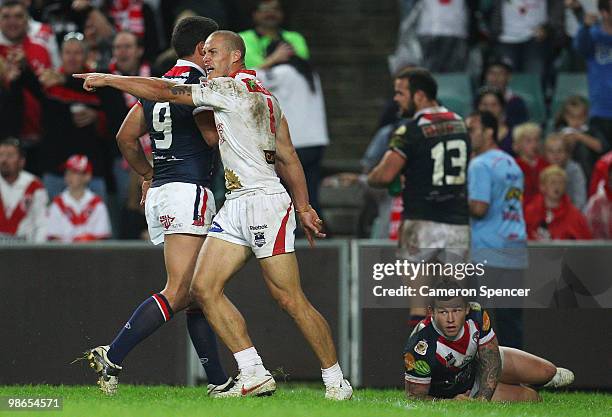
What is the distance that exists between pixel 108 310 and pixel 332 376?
2.99 metres

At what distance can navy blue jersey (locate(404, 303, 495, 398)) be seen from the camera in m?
9.47

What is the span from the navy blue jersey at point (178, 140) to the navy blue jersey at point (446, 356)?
1834 millimetres

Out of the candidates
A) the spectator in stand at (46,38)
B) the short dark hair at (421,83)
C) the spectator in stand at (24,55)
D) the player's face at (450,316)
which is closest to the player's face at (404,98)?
the short dark hair at (421,83)

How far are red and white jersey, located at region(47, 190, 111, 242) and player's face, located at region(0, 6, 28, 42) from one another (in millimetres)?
2210

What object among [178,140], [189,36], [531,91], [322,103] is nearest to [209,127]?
[178,140]

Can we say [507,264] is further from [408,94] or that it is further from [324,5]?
[324,5]

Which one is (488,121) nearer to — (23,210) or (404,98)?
(404,98)

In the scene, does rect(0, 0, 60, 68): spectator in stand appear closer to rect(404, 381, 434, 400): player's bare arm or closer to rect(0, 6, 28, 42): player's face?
rect(0, 6, 28, 42): player's face

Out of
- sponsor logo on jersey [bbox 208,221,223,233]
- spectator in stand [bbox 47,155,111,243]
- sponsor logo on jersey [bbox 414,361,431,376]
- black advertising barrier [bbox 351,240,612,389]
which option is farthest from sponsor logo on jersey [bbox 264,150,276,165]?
spectator in stand [bbox 47,155,111,243]

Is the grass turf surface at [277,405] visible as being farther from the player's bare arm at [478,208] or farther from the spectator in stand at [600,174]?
the spectator in stand at [600,174]

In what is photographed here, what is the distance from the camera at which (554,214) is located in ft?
42.5

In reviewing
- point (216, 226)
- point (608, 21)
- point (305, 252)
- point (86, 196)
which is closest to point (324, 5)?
point (608, 21)

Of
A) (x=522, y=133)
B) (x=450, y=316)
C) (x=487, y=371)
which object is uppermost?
(x=522, y=133)

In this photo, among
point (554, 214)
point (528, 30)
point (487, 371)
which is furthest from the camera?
point (528, 30)
